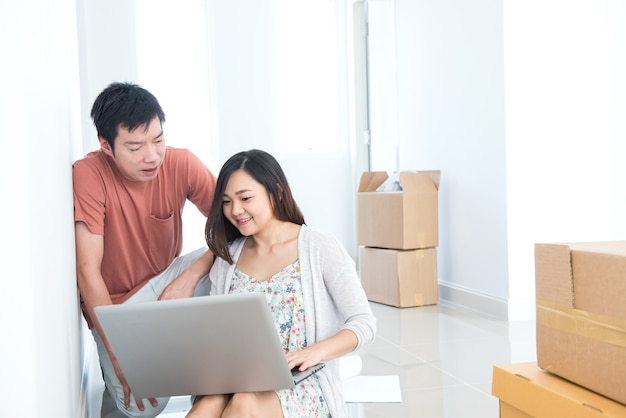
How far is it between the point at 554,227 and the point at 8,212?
322 centimetres

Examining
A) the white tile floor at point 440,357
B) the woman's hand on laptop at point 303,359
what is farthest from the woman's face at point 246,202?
the white tile floor at point 440,357

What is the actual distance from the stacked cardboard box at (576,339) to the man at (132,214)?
1003 mm

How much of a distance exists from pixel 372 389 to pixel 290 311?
36.1 inches

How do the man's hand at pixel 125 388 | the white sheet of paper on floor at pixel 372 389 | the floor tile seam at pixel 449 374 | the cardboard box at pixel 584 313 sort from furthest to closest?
the floor tile seam at pixel 449 374 < the white sheet of paper on floor at pixel 372 389 < the man's hand at pixel 125 388 < the cardboard box at pixel 584 313

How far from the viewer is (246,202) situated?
167 centimetres

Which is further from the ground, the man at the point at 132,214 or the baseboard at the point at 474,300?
the man at the point at 132,214

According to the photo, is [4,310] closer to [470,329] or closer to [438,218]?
[470,329]

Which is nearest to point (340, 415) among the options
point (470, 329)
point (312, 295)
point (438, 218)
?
point (312, 295)

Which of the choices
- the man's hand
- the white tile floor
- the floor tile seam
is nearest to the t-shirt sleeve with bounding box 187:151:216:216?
the man's hand

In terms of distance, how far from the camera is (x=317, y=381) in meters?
1.58

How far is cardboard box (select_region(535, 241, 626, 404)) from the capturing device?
1068 mm

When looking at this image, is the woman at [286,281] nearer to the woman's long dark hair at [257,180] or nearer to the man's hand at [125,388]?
the woman's long dark hair at [257,180]

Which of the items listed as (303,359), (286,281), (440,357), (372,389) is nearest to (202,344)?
(303,359)

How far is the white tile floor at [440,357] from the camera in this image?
2.17m
